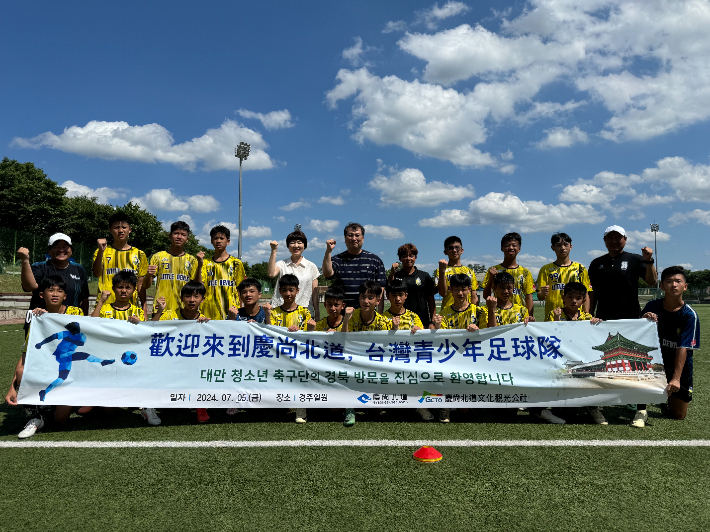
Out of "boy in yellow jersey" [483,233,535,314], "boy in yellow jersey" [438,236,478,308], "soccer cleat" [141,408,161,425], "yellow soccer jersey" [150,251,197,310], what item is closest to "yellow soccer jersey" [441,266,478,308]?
"boy in yellow jersey" [438,236,478,308]

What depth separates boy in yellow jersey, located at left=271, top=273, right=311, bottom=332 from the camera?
533 cm

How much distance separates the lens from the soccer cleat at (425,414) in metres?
5.02

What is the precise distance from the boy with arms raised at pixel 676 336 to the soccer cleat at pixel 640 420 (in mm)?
31

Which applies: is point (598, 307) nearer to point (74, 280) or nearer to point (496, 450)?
point (496, 450)

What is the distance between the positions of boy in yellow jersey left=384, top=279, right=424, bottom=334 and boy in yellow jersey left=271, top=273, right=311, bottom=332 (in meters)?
1.00

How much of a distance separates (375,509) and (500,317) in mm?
3101

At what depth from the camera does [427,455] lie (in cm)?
380

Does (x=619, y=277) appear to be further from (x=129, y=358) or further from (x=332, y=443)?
(x=129, y=358)

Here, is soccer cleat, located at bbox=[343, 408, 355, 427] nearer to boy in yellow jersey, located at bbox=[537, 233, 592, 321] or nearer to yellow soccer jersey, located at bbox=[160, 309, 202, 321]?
yellow soccer jersey, located at bbox=[160, 309, 202, 321]

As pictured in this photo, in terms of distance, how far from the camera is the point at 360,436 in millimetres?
4441

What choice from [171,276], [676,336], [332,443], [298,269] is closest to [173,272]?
[171,276]

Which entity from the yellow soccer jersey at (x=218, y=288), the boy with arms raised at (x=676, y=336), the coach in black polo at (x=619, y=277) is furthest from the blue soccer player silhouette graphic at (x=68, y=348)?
the boy with arms raised at (x=676, y=336)

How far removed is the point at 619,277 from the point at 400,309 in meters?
2.85

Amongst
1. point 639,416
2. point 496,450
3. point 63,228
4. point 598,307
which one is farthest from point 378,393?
point 63,228
